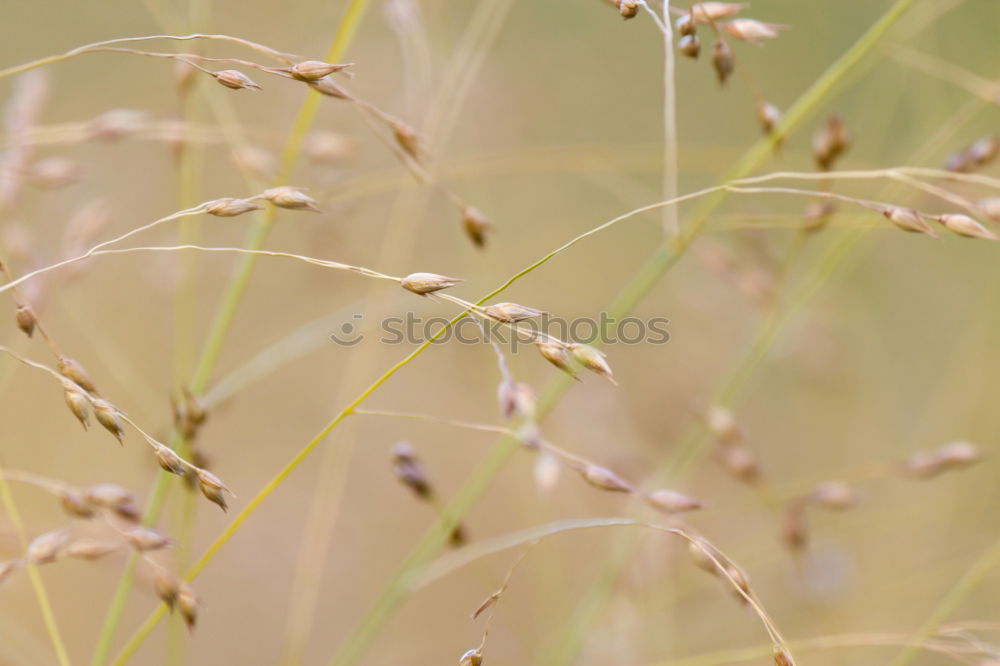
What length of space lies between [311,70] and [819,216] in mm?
526

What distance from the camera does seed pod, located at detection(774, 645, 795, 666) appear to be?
650 millimetres

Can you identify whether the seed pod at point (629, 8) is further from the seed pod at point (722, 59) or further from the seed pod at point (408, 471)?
the seed pod at point (408, 471)

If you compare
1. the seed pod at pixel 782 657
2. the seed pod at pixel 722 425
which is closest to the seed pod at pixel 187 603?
the seed pod at pixel 782 657

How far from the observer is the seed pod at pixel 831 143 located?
92 cm

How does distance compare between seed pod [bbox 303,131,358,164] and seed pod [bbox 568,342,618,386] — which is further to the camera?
seed pod [bbox 303,131,358,164]

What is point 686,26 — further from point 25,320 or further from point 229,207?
point 25,320

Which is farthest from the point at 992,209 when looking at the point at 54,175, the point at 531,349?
the point at 531,349

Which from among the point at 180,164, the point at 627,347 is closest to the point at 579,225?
the point at 627,347

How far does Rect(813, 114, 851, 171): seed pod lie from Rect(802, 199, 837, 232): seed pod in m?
0.05

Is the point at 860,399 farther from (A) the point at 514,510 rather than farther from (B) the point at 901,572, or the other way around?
(A) the point at 514,510

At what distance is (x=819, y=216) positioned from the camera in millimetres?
909

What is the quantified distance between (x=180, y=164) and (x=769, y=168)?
4.33 feet

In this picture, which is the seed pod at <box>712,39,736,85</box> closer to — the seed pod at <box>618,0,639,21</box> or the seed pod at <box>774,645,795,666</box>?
the seed pod at <box>618,0,639,21</box>

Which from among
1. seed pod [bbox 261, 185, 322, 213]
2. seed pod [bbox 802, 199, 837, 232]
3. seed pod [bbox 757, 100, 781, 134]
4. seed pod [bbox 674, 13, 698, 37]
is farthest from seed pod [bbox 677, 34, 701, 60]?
seed pod [bbox 261, 185, 322, 213]
